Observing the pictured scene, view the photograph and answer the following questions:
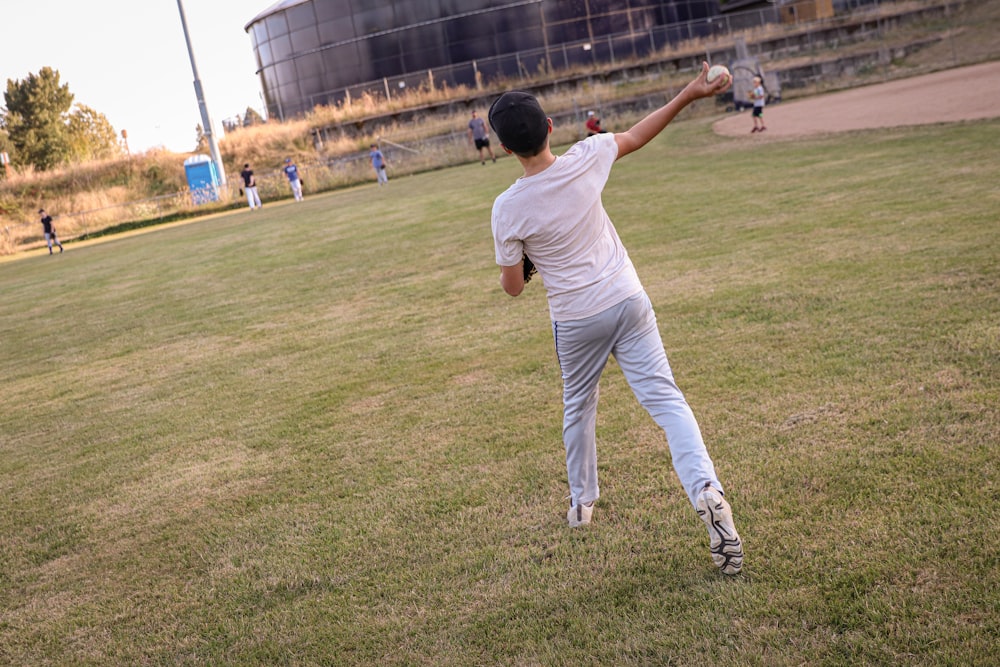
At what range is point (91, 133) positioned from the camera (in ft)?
265

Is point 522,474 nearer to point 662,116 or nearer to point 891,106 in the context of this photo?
point 662,116

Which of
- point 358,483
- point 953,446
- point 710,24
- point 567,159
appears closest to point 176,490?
point 358,483

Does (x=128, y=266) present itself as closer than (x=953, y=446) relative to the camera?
No

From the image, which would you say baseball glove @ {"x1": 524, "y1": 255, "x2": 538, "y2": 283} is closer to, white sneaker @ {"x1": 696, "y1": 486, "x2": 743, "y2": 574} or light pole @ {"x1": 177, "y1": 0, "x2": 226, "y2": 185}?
white sneaker @ {"x1": 696, "y1": 486, "x2": 743, "y2": 574}

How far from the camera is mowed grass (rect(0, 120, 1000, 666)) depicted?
334 centimetres

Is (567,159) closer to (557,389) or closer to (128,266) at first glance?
(557,389)

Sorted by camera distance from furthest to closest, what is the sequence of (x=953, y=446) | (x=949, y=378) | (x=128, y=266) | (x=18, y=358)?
(x=128, y=266) → (x=18, y=358) → (x=949, y=378) → (x=953, y=446)

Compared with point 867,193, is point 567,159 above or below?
above

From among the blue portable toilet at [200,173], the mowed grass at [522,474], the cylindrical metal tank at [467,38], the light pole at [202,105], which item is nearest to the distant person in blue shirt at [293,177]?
the light pole at [202,105]

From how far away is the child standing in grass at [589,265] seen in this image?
3.47 meters

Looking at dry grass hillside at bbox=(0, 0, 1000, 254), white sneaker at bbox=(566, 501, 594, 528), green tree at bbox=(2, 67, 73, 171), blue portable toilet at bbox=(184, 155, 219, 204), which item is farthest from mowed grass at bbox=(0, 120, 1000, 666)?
green tree at bbox=(2, 67, 73, 171)

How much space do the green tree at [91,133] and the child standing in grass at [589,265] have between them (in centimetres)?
7904

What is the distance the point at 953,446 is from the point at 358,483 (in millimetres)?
3162

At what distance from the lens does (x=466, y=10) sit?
157 ft
